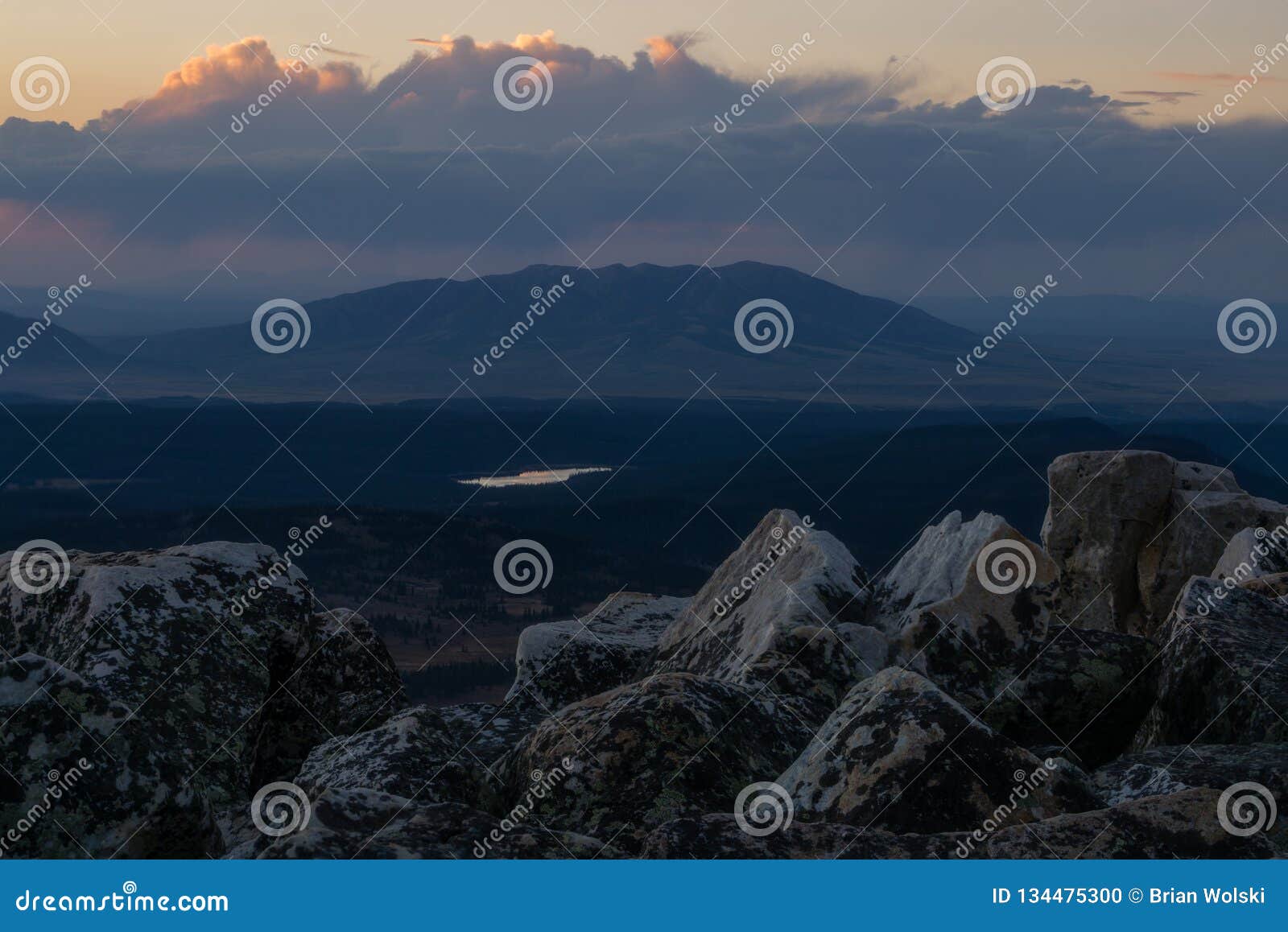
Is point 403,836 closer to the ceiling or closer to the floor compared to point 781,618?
closer to the floor

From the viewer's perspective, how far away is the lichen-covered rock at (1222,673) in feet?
43.3

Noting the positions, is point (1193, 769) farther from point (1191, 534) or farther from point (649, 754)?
point (1191, 534)

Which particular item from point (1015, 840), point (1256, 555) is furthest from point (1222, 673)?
point (1256, 555)

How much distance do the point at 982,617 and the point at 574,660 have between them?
5865mm

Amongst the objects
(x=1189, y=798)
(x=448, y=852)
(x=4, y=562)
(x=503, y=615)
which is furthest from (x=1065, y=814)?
(x=503, y=615)

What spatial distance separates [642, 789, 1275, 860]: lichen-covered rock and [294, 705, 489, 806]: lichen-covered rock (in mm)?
2932

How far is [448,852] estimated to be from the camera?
31.2 feet

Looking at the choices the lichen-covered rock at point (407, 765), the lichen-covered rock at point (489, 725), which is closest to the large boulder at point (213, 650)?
the lichen-covered rock at point (407, 765)

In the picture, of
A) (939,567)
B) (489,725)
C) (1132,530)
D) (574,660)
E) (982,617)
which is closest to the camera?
(982,617)

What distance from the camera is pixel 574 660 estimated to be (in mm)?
18172

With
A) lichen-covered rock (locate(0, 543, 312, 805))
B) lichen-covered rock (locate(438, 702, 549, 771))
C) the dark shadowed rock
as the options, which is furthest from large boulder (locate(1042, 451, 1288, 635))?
lichen-covered rock (locate(0, 543, 312, 805))

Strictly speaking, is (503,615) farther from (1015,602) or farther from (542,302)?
(1015,602)

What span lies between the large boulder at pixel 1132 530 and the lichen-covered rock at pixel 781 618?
29.4ft

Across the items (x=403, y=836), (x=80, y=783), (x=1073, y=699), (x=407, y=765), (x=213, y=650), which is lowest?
(x=80, y=783)
